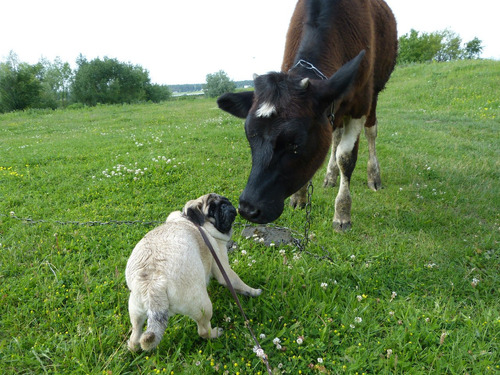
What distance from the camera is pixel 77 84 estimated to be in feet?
175

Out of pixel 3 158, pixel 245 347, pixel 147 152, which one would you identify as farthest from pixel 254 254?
pixel 3 158

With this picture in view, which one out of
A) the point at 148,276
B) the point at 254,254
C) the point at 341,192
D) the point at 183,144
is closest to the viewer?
the point at 148,276

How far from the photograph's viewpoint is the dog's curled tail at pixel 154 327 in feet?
6.93

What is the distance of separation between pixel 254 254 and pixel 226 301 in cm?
82

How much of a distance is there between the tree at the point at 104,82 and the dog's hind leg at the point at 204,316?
5792 centimetres

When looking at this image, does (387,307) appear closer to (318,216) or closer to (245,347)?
(245,347)

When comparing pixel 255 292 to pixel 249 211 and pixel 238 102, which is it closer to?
pixel 249 211

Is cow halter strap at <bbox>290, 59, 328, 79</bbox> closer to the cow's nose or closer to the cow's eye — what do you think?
the cow's eye

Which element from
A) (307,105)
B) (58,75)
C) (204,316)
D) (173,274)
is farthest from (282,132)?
(58,75)

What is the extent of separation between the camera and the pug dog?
2.21 m

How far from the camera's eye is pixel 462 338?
8.55 feet

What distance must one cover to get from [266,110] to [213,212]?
3.55ft

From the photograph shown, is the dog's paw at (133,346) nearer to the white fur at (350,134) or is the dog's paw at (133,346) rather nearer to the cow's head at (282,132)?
the cow's head at (282,132)

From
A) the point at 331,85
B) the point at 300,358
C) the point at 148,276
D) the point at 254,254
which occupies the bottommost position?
the point at 300,358
